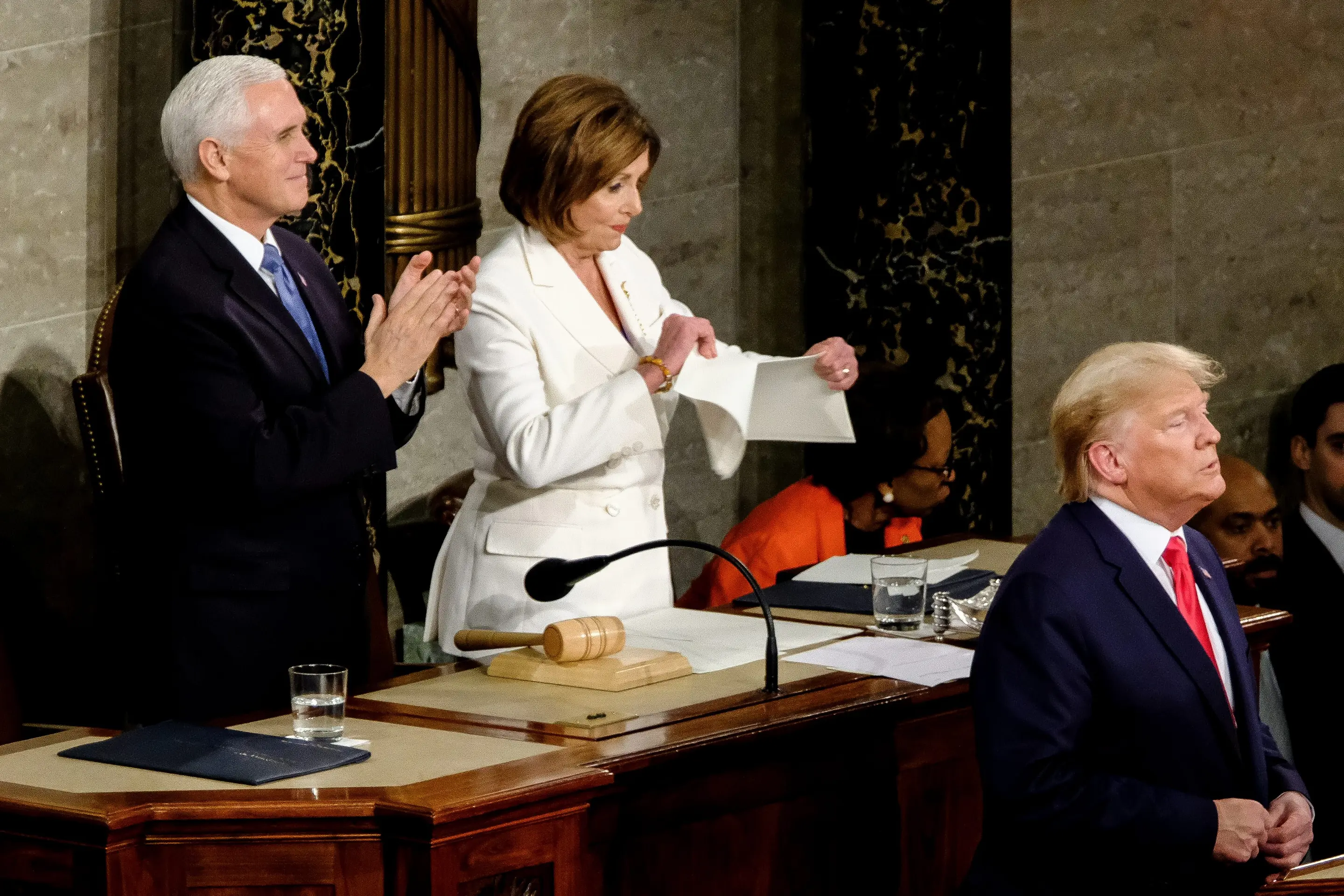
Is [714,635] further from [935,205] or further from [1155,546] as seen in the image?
[935,205]

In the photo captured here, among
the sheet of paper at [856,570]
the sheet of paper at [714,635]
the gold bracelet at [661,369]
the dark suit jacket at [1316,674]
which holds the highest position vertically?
the gold bracelet at [661,369]

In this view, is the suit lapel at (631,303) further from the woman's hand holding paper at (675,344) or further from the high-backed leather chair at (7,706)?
the high-backed leather chair at (7,706)

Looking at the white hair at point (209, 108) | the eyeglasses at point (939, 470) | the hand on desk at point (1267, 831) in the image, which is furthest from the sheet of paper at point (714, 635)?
the white hair at point (209, 108)

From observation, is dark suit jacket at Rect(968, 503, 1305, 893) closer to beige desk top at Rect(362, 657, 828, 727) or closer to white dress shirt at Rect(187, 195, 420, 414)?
beige desk top at Rect(362, 657, 828, 727)

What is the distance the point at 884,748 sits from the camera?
9.68ft

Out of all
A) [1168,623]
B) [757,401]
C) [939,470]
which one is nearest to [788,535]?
[939,470]

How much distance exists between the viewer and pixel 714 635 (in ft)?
10.4

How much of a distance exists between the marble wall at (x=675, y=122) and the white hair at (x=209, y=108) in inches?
88.8

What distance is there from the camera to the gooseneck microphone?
9.26 feet

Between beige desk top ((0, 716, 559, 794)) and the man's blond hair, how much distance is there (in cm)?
87

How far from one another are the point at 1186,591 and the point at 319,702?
124cm

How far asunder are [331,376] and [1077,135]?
3.14 metres

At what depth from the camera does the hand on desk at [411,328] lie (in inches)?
122

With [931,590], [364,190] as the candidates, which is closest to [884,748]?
[931,590]
